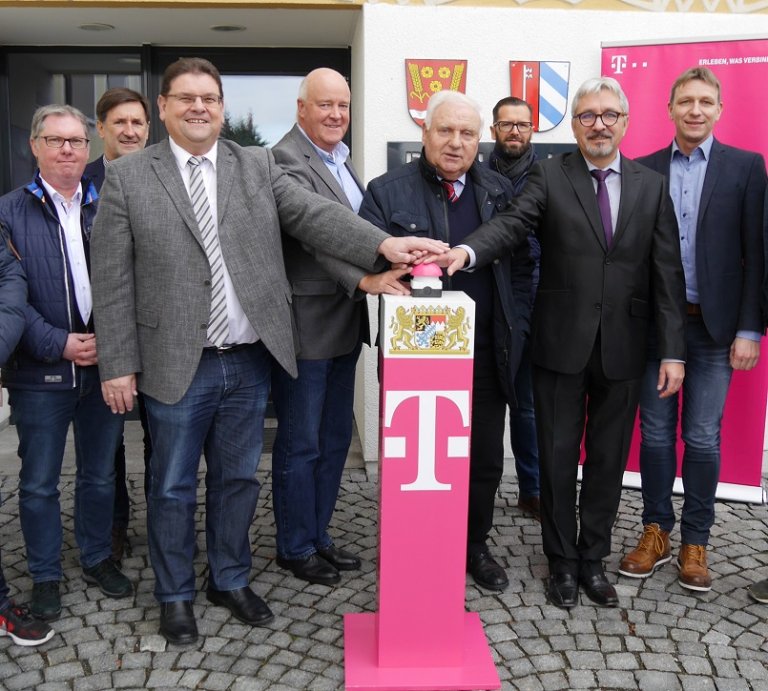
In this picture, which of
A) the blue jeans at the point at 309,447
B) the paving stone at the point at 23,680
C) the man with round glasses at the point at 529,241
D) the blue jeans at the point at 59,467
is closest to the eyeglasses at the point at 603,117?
the man with round glasses at the point at 529,241

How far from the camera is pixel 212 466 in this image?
3553 millimetres

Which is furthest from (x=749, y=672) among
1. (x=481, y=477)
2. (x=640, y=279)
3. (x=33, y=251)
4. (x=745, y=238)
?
(x=33, y=251)

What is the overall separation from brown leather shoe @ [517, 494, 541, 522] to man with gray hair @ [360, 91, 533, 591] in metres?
0.86

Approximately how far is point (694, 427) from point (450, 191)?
1553 mm

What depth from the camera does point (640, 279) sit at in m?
3.60

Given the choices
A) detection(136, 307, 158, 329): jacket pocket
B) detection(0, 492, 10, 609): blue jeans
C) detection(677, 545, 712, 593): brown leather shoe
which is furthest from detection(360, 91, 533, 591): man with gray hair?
detection(0, 492, 10, 609): blue jeans

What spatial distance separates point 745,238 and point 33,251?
2.95 m

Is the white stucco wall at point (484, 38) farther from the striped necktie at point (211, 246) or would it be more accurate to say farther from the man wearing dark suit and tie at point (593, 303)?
the striped necktie at point (211, 246)

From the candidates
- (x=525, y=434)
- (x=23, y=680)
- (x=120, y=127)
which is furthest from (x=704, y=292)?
(x=23, y=680)

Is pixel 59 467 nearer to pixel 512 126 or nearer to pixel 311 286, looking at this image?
pixel 311 286

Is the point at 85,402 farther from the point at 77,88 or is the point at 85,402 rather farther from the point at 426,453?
the point at 77,88

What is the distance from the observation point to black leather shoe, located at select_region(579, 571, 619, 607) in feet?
12.1

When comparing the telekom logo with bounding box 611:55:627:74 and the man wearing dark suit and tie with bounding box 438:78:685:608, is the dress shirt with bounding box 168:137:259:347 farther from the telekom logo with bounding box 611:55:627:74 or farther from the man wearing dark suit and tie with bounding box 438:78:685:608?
the telekom logo with bounding box 611:55:627:74

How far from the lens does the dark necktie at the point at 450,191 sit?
361 centimetres
